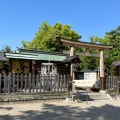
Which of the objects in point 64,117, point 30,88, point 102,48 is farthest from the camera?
point 102,48

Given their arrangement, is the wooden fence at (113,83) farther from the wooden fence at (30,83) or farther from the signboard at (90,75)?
the signboard at (90,75)

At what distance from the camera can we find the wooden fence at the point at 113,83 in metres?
13.6

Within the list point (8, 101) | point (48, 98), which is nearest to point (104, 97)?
point (48, 98)

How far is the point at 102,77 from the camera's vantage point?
14328mm

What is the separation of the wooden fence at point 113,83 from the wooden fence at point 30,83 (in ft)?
12.7

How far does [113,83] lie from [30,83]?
6262mm

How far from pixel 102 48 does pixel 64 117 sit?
916 centimetres

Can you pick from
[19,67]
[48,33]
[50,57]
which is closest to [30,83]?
[19,67]

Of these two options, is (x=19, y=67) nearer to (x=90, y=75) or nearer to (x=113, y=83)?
(x=113, y=83)

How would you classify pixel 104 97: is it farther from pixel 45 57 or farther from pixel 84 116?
pixel 45 57

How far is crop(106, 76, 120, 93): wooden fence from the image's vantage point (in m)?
13.6

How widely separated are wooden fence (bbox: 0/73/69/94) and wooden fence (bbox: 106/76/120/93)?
3870mm

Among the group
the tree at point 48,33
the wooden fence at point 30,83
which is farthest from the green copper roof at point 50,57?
the tree at point 48,33

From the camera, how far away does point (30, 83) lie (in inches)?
418
